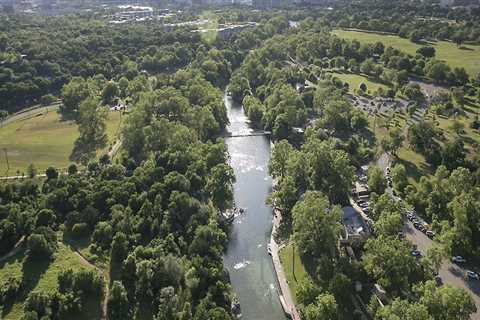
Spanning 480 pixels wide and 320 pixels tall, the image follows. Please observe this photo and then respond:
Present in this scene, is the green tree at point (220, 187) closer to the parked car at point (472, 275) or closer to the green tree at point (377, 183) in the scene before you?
the green tree at point (377, 183)

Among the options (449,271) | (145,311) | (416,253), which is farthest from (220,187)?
(449,271)

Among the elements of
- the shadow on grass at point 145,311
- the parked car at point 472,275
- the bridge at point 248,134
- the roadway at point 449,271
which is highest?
the parked car at point 472,275

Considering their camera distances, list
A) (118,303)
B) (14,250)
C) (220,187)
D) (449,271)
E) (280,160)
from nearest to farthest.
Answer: (118,303) → (449,271) → (14,250) → (220,187) → (280,160)

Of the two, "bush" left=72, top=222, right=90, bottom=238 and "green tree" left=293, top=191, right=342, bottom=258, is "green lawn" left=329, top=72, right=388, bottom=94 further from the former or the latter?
"bush" left=72, top=222, right=90, bottom=238

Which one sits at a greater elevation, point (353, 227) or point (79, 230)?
point (353, 227)

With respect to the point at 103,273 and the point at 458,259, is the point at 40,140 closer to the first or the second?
the point at 103,273

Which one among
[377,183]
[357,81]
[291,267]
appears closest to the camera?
[291,267]

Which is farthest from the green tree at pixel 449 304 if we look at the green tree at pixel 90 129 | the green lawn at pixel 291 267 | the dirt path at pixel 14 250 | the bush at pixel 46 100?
the bush at pixel 46 100
